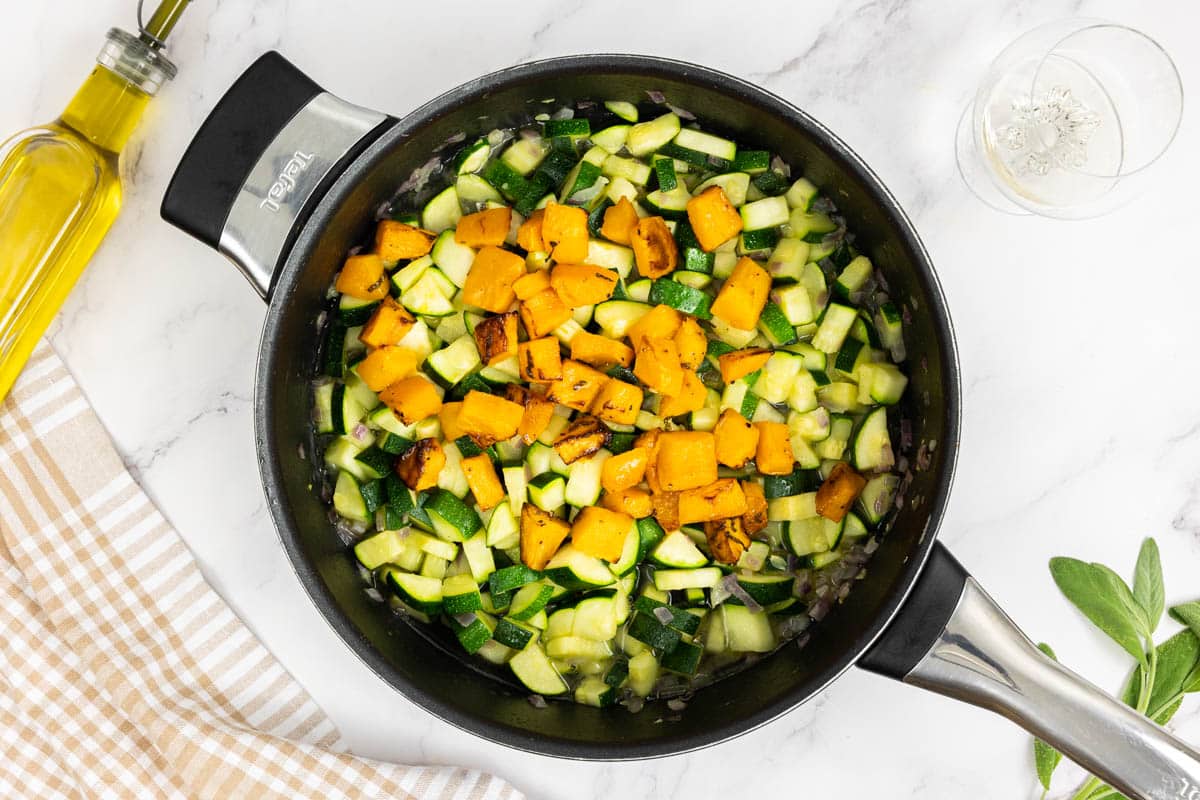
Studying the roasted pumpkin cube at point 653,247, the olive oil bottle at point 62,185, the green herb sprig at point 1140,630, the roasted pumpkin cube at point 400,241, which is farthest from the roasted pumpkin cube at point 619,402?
the olive oil bottle at point 62,185

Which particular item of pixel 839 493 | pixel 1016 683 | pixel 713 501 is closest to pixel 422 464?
pixel 713 501

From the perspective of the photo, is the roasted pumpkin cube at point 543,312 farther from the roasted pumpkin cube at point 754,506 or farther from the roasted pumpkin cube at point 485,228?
the roasted pumpkin cube at point 754,506

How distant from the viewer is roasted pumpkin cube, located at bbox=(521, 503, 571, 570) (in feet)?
6.13

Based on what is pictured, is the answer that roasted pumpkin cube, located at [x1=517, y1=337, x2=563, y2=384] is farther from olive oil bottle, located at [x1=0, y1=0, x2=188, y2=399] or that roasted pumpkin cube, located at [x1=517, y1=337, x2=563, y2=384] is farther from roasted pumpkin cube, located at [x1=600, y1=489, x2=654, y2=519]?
olive oil bottle, located at [x1=0, y1=0, x2=188, y2=399]

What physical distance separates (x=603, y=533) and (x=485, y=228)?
2.20 feet

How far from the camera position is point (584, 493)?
6.11ft

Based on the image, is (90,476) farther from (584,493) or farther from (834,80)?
(834,80)

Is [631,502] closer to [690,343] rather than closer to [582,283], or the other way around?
[690,343]

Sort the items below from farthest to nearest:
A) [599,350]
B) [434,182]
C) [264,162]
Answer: [434,182] < [599,350] < [264,162]

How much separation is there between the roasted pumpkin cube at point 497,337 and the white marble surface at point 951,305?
645 millimetres

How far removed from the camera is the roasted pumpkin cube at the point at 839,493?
1.89 m

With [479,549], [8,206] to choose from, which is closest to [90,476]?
[8,206]

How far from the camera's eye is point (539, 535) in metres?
1.87

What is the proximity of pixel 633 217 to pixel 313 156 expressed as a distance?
2.12 ft
